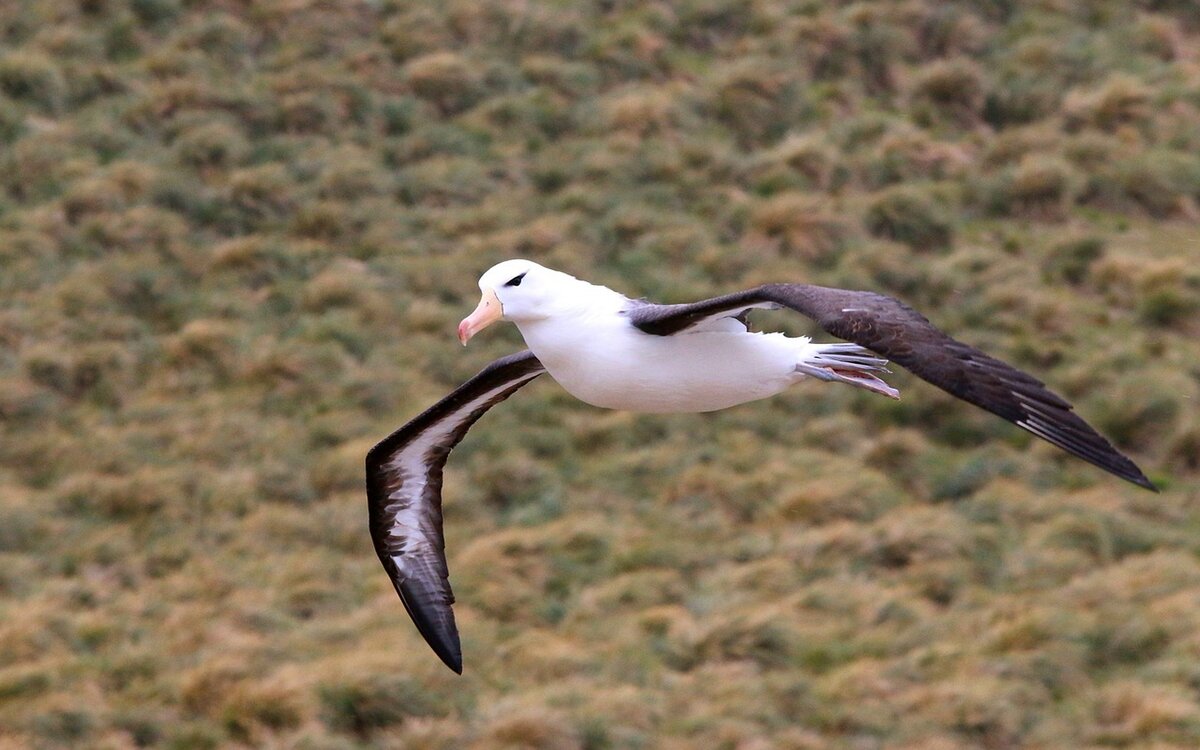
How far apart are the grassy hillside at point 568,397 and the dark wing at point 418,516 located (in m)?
2.99

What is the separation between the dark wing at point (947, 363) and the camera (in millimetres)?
5637

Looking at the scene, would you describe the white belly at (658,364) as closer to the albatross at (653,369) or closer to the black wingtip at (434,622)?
the albatross at (653,369)

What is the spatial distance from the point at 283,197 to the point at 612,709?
7457 mm

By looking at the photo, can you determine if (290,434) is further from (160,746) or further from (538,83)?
(538,83)

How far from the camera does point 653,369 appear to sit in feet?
22.2

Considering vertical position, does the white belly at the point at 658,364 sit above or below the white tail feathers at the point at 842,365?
above

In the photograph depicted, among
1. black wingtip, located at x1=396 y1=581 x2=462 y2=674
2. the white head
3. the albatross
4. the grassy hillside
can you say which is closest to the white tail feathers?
the albatross

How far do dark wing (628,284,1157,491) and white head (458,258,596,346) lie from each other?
2.88 feet

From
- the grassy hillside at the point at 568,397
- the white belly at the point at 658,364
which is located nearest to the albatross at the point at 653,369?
the white belly at the point at 658,364

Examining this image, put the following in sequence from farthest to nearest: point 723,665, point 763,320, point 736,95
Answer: point 736,95 < point 763,320 < point 723,665

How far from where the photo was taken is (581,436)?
15141mm

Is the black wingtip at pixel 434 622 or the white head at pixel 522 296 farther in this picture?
the black wingtip at pixel 434 622

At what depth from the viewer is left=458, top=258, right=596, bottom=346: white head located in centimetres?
677

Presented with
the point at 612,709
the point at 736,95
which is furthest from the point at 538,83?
the point at 612,709
